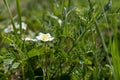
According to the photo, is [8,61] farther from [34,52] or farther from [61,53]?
[61,53]

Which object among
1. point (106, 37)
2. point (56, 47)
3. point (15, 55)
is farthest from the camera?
point (106, 37)

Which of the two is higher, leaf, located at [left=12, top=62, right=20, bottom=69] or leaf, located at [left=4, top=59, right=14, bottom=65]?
leaf, located at [left=4, top=59, right=14, bottom=65]

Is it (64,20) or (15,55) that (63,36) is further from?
(15,55)

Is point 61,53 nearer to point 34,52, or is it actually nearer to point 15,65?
point 34,52

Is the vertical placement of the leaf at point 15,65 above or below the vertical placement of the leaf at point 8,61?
below

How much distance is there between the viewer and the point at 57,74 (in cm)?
196

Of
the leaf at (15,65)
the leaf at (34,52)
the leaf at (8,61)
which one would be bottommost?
the leaf at (15,65)

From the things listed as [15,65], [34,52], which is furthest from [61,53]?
[15,65]

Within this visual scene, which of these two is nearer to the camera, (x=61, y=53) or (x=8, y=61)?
(x=8, y=61)

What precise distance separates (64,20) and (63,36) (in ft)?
0.30

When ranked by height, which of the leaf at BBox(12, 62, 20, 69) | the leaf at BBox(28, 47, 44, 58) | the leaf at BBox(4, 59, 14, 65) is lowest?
the leaf at BBox(12, 62, 20, 69)

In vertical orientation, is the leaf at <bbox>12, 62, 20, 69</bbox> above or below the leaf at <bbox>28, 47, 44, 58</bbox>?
below

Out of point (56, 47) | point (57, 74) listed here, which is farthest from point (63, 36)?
point (57, 74)

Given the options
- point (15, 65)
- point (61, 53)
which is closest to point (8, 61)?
point (15, 65)
